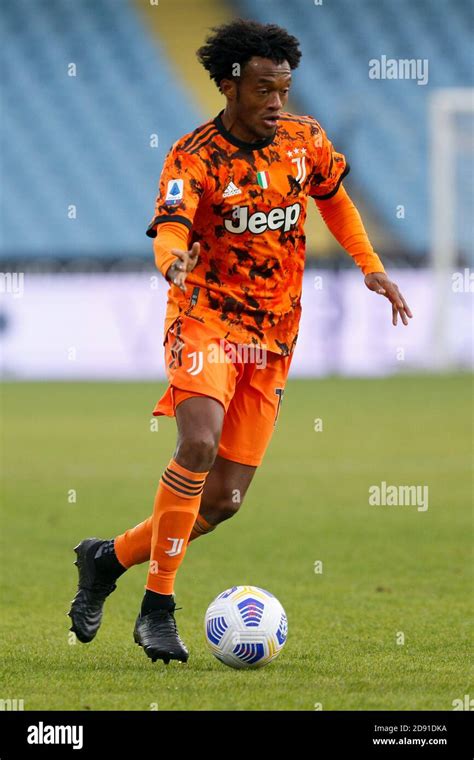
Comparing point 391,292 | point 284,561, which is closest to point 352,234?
point 391,292

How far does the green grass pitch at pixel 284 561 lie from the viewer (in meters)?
4.64

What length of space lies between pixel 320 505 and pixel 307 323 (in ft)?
37.7

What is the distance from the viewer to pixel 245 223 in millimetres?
5305

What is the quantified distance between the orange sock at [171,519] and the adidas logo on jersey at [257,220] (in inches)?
37.0

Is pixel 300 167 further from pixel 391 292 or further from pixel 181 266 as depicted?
pixel 181 266

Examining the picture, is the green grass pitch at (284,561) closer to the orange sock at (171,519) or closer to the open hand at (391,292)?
the orange sock at (171,519)

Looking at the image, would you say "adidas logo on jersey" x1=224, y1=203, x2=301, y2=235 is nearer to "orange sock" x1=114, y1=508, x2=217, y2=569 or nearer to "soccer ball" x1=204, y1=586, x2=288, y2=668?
"orange sock" x1=114, y1=508, x2=217, y2=569

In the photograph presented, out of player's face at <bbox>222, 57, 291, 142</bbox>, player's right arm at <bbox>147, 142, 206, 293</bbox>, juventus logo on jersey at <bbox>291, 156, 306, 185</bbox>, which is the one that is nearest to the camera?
player's right arm at <bbox>147, 142, 206, 293</bbox>

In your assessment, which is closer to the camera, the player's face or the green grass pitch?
the green grass pitch

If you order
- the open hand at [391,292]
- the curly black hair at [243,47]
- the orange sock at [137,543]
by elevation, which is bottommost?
the orange sock at [137,543]

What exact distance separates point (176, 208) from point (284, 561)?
317 centimetres

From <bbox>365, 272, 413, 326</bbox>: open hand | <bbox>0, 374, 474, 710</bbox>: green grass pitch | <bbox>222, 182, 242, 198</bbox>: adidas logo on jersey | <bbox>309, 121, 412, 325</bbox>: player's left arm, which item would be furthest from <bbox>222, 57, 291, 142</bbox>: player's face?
<bbox>0, 374, 474, 710</bbox>: green grass pitch

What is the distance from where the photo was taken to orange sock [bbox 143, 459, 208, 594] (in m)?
5.09

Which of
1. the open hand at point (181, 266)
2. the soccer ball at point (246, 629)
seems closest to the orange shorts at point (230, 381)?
the open hand at point (181, 266)
